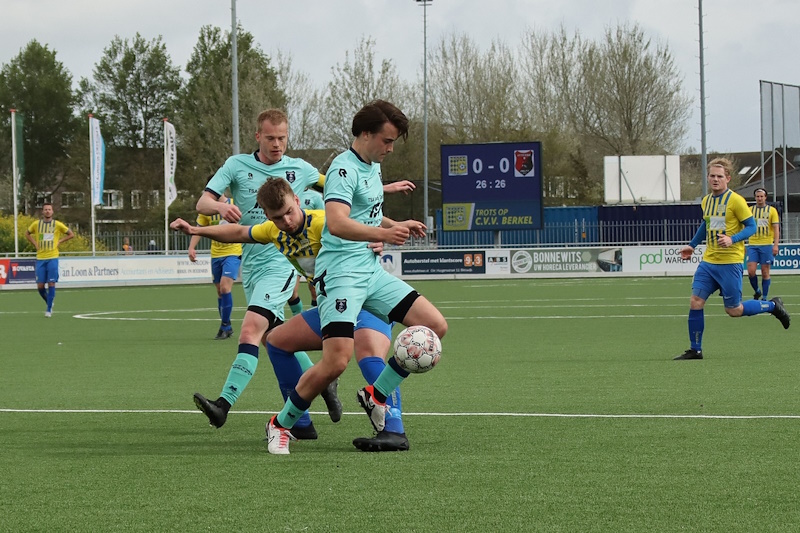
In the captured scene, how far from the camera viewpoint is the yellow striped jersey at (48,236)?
74.1 ft

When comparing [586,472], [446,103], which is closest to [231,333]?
[586,472]

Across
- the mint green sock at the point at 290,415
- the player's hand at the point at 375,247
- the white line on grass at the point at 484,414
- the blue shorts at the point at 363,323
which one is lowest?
the white line on grass at the point at 484,414

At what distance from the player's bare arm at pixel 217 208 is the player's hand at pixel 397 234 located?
70.7 inches

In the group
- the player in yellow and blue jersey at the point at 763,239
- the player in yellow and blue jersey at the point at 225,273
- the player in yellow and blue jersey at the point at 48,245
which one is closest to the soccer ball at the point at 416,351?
the player in yellow and blue jersey at the point at 225,273

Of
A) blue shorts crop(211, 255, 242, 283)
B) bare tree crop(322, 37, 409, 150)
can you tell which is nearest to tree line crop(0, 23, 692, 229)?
bare tree crop(322, 37, 409, 150)

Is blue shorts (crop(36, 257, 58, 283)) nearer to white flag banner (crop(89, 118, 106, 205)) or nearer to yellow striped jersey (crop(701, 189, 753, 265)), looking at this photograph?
yellow striped jersey (crop(701, 189, 753, 265))

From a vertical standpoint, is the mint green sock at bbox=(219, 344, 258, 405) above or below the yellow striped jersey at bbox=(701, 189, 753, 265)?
below

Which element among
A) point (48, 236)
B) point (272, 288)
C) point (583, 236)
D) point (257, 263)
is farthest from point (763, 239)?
point (583, 236)

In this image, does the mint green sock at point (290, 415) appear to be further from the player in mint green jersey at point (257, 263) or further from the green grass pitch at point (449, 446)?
the player in mint green jersey at point (257, 263)

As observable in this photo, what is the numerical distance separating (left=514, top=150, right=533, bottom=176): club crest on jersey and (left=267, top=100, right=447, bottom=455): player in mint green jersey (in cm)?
3016

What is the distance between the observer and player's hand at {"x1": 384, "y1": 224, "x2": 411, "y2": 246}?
6.22m

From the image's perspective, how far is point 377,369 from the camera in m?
6.90

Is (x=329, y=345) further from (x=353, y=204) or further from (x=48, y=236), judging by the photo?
(x=48, y=236)

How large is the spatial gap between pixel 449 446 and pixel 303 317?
1.25 metres
